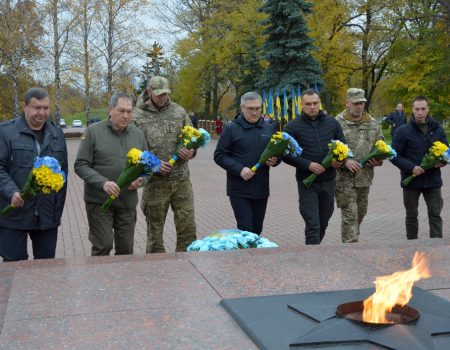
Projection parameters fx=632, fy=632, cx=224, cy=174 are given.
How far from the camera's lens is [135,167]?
511cm

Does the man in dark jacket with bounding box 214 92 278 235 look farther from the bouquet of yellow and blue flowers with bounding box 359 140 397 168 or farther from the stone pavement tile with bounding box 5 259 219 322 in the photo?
the stone pavement tile with bounding box 5 259 219 322

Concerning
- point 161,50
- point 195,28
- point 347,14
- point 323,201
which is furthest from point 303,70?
point 323,201

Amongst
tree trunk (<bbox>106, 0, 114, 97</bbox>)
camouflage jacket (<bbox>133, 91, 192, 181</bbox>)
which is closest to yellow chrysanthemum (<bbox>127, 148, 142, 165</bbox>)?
camouflage jacket (<bbox>133, 91, 192, 181</bbox>)

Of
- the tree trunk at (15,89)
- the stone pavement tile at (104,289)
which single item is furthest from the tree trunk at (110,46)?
the stone pavement tile at (104,289)

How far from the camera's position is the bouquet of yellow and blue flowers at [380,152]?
6418 mm

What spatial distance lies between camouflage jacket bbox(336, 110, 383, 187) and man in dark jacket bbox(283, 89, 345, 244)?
1.14ft

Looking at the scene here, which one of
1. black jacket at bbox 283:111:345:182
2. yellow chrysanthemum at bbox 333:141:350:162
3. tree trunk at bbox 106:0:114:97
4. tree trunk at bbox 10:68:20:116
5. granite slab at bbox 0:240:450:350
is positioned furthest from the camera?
tree trunk at bbox 106:0:114:97

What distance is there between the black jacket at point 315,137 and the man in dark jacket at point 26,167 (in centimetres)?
243

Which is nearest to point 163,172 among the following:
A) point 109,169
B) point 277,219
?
point 109,169

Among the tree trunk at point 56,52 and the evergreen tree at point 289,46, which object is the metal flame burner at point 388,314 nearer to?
the evergreen tree at point 289,46

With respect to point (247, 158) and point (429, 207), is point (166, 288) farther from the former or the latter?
point (429, 207)

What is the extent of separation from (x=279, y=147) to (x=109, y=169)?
1.60 meters

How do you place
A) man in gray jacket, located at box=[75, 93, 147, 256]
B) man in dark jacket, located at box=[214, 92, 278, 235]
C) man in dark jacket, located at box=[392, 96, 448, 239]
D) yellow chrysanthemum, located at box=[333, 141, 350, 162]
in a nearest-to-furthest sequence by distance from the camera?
man in gray jacket, located at box=[75, 93, 147, 256] < yellow chrysanthemum, located at box=[333, 141, 350, 162] < man in dark jacket, located at box=[214, 92, 278, 235] < man in dark jacket, located at box=[392, 96, 448, 239]

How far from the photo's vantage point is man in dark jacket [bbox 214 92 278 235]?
620cm
